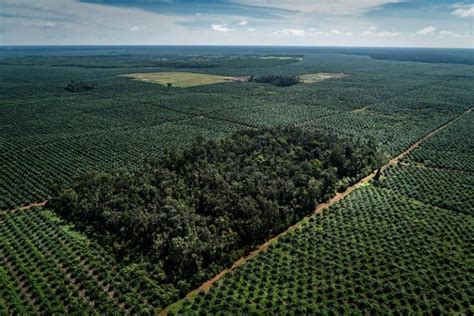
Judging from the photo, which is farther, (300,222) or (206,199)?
(206,199)

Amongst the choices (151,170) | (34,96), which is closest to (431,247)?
(151,170)

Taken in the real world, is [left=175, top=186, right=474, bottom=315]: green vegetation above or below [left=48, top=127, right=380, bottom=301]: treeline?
below

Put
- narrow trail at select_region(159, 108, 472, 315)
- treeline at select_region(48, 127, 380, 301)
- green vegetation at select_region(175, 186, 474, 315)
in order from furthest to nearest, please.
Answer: treeline at select_region(48, 127, 380, 301)
narrow trail at select_region(159, 108, 472, 315)
green vegetation at select_region(175, 186, 474, 315)

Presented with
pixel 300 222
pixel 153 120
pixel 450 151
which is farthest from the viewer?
pixel 153 120

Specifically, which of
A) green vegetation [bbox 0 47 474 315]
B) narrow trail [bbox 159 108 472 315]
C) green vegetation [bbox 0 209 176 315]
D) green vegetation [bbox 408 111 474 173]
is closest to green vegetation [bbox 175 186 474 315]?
green vegetation [bbox 0 47 474 315]

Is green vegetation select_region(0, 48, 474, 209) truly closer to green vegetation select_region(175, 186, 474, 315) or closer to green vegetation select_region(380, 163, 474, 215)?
green vegetation select_region(380, 163, 474, 215)

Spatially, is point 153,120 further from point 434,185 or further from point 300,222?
point 434,185

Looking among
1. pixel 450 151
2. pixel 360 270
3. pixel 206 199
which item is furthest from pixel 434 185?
pixel 206 199

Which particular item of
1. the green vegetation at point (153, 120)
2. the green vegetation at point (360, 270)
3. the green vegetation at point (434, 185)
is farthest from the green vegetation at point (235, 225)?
the green vegetation at point (153, 120)

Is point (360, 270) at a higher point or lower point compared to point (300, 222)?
lower
